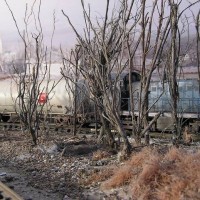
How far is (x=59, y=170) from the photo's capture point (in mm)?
8609

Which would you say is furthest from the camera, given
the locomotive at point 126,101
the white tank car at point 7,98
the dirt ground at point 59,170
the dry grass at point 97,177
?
the white tank car at point 7,98

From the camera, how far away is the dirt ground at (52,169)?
696 cm

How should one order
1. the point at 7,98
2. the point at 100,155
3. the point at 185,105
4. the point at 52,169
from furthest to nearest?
1. the point at 7,98
2. the point at 185,105
3. the point at 100,155
4. the point at 52,169

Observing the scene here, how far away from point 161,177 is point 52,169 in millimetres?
3404

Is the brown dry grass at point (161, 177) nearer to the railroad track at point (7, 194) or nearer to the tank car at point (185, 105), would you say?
the railroad track at point (7, 194)

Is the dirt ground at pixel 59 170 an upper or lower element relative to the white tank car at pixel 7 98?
lower

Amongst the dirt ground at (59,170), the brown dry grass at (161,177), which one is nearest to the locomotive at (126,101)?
the dirt ground at (59,170)

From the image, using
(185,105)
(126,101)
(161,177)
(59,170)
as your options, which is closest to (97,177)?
(59,170)

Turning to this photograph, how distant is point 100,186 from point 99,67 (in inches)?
108

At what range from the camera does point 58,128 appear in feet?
65.3

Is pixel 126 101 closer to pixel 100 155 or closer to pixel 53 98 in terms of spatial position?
pixel 53 98

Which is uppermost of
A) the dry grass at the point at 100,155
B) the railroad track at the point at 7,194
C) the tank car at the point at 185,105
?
the tank car at the point at 185,105

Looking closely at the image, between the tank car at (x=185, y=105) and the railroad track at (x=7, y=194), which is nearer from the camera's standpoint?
the railroad track at (x=7, y=194)

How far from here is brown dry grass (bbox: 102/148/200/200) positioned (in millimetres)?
5557
